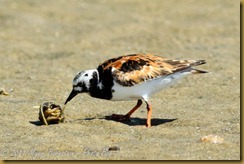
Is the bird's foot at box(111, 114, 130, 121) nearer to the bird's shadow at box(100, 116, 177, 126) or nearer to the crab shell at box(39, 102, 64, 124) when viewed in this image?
the bird's shadow at box(100, 116, 177, 126)

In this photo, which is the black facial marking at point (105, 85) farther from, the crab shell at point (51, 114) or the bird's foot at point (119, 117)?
the crab shell at point (51, 114)

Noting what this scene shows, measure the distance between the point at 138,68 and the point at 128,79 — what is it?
188 millimetres

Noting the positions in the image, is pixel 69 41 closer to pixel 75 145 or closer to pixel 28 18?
pixel 28 18

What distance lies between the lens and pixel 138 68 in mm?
7430

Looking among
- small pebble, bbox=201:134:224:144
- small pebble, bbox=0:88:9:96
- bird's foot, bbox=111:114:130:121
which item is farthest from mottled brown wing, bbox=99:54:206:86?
small pebble, bbox=0:88:9:96

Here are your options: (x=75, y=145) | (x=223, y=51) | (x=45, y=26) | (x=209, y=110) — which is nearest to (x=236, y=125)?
(x=209, y=110)

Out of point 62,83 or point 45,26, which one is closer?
point 62,83

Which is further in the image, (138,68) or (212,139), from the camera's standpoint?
(138,68)

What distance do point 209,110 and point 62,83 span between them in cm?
229

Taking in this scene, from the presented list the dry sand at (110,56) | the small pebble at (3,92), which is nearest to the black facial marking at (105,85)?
the dry sand at (110,56)

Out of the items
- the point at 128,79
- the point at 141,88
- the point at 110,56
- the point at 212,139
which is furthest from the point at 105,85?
the point at 110,56

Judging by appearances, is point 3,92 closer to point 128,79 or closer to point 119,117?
point 119,117

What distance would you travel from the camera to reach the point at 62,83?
941 centimetres

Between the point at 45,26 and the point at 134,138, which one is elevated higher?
the point at 45,26
